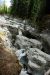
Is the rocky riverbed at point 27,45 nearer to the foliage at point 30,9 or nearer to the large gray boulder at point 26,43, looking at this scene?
the large gray boulder at point 26,43

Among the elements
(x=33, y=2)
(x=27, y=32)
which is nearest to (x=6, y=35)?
(x=27, y=32)

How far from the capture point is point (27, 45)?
540cm

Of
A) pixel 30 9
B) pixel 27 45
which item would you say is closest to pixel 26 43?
pixel 27 45

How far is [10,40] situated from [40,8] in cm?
136

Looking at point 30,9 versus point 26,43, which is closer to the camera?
point 26,43

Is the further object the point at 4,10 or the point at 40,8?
the point at 4,10

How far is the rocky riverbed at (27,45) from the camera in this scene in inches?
183

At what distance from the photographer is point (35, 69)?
4.57 m

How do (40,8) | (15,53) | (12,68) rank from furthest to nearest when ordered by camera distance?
(40,8), (15,53), (12,68)

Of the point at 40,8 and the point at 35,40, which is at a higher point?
the point at 40,8

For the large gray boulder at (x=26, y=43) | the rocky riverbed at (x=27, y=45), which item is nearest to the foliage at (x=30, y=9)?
the rocky riverbed at (x=27, y=45)

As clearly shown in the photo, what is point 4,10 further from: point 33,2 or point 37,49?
point 37,49

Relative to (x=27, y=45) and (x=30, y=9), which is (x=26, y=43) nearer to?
(x=27, y=45)

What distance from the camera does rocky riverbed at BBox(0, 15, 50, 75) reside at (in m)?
4.65
